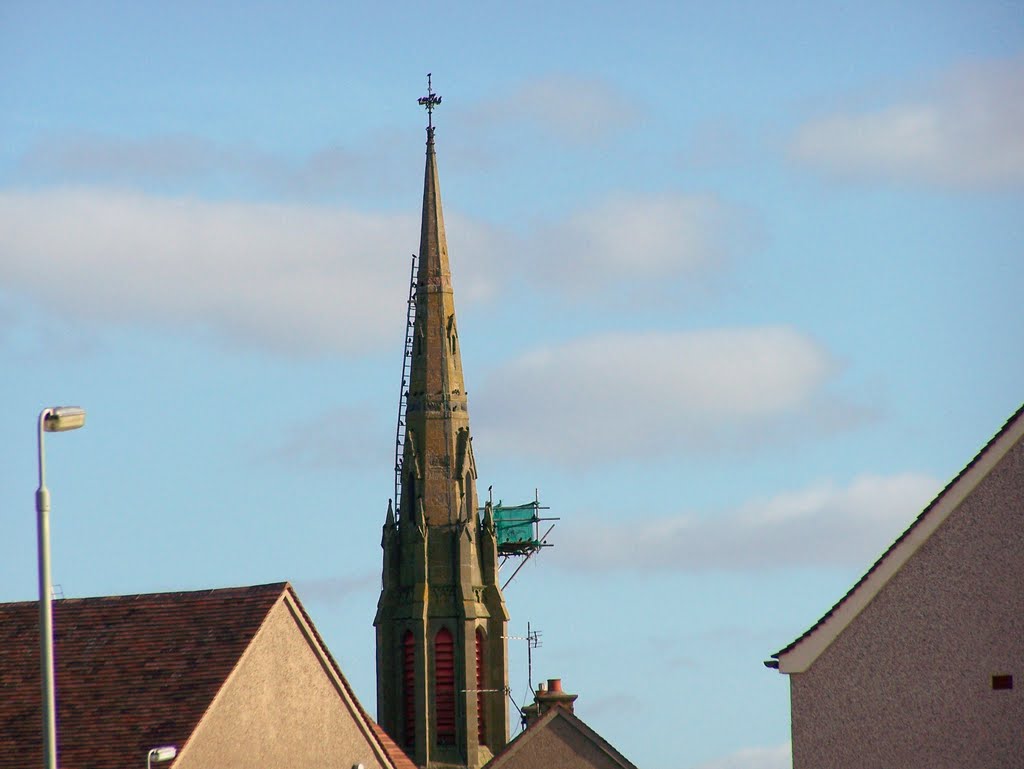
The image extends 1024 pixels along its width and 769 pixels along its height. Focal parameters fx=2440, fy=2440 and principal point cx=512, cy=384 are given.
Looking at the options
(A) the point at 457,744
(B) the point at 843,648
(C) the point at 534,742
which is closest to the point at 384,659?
(A) the point at 457,744

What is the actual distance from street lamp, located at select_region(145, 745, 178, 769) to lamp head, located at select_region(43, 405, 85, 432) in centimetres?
695

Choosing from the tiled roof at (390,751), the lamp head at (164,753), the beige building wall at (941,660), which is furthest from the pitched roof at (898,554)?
the tiled roof at (390,751)

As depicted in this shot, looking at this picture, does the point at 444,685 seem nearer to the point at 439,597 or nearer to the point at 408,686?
the point at 408,686

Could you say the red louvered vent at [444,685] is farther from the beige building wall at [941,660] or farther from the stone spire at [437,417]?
the beige building wall at [941,660]

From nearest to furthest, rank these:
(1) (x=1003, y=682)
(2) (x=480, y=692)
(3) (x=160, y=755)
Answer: (1) (x=1003, y=682) → (3) (x=160, y=755) → (2) (x=480, y=692)

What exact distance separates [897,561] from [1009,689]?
234 centimetres

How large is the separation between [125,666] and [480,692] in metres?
57.5

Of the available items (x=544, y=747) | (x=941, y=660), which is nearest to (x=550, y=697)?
(x=544, y=747)

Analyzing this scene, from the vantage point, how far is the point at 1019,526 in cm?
3391

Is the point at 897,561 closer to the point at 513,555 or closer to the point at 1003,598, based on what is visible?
the point at 1003,598

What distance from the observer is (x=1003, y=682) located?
1330 inches

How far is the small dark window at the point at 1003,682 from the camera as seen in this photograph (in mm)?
33719

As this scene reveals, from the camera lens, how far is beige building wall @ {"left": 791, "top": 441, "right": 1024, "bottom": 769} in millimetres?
33844

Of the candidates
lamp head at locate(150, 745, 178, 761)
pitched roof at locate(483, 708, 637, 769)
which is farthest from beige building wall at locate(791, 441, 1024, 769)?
pitched roof at locate(483, 708, 637, 769)
